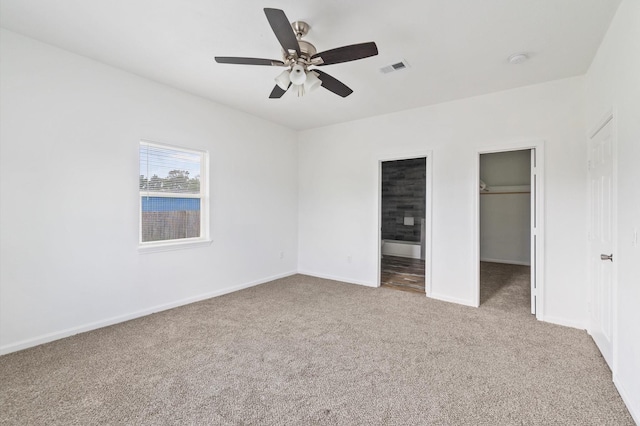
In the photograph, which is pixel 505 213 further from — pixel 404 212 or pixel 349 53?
pixel 349 53

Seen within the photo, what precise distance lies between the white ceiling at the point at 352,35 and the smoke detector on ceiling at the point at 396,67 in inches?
2.0

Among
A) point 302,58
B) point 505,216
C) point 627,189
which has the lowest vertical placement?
point 505,216

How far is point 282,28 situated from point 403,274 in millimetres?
4458

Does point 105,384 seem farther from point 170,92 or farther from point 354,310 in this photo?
point 170,92

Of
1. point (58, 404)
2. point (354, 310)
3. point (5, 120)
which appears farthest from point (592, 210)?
point (5, 120)

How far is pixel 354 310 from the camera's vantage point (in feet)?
11.3

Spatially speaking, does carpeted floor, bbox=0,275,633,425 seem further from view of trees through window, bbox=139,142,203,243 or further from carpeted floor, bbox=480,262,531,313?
view of trees through window, bbox=139,142,203,243

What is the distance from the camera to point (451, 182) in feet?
12.4

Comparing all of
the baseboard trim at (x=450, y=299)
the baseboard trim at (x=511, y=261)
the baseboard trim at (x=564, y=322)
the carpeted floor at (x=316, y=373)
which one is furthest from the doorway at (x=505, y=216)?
the carpeted floor at (x=316, y=373)

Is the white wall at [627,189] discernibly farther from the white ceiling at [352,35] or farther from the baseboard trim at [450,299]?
the baseboard trim at [450,299]

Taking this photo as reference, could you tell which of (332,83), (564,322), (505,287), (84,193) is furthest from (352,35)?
(505,287)

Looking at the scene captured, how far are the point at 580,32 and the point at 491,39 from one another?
641 millimetres

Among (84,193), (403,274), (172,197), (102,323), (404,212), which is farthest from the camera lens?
(404,212)

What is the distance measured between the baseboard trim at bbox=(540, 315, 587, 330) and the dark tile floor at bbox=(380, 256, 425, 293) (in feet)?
4.70
